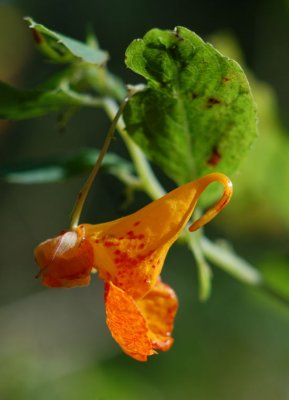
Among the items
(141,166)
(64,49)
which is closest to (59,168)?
(141,166)

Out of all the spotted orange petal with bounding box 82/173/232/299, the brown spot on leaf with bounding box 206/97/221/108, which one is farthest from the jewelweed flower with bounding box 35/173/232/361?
the brown spot on leaf with bounding box 206/97/221/108

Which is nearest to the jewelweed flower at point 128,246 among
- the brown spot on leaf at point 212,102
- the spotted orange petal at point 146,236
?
the spotted orange petal at point 146,236

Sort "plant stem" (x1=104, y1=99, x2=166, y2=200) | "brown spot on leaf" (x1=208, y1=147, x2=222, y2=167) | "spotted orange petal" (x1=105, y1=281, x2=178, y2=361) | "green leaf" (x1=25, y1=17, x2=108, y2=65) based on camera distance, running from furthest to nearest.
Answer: "plant stem" (x1=104, y1=99, x2=166, y2=200), "brown spot on leaf" (x1=208, y1=147, x2=222, y2=167), "green leaf" (x1=25, y1=17, x2=108, y2=65), "spotted orange petal" (x1=105, y1=281, x2=178, y2=361)

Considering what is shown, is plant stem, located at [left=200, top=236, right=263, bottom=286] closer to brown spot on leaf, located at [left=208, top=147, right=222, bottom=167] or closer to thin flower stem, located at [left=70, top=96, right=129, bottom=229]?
brown spot on leaf, located at [left=208, top=147, right=222, bottom=167]

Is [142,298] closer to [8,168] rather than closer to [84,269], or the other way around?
[84,269]

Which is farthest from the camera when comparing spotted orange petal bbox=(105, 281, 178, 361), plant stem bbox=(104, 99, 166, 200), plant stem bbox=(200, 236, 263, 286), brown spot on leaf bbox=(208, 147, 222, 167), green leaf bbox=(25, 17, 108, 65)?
plant stem bbox=(200, 236, 263, 286)

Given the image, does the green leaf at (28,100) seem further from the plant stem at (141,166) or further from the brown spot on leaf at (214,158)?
the brown spot on leaf at (214,158)

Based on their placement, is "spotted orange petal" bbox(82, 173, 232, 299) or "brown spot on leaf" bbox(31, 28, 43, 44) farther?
"brown spot on leaf" bbox(31, 28, 43, 44)

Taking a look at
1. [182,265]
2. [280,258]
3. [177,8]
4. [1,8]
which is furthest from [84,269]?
[177,8]
